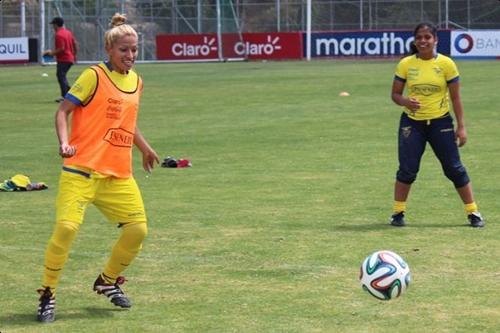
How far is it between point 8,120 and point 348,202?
505 inches

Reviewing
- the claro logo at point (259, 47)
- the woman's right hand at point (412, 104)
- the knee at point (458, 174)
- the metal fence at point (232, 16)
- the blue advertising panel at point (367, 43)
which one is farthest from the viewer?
the metal fence at point (232, 16)

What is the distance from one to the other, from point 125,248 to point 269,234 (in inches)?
124

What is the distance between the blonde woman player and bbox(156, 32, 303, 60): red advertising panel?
4493 cm

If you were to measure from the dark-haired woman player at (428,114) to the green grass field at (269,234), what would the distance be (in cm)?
35

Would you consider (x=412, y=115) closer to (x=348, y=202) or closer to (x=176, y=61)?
(x=348, y=202)

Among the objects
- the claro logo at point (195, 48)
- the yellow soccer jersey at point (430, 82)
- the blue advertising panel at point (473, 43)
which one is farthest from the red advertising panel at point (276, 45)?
the yellow soccer jersey at point (430, 82)

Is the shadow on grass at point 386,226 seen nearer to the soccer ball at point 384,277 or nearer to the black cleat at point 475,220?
the black cleat at point 475,220

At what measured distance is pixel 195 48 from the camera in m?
54.6

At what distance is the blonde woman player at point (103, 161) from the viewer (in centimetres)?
782

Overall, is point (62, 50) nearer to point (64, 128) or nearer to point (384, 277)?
point (64, 128)

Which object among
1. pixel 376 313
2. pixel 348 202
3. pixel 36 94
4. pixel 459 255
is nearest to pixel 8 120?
pixel 36 94

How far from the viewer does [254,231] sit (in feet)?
37.1

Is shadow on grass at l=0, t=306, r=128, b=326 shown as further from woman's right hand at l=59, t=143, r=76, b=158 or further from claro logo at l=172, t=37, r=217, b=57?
claro logo at l=172, t=37, r=217, b=57

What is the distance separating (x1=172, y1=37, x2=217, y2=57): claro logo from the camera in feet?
178
